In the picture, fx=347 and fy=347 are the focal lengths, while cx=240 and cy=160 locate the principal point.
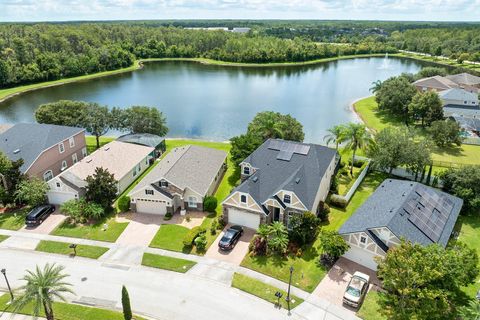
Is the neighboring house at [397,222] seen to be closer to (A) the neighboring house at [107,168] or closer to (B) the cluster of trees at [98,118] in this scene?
(A) the neighboring house at [107,168]

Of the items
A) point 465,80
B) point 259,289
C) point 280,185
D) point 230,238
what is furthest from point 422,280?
point 465,80

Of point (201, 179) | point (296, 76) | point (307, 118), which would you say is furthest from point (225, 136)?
point (296, 76)

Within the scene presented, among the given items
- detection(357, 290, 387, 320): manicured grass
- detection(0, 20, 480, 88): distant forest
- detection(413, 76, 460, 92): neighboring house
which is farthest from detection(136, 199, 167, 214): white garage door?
detection(0, 20, 480, 88): distant forest

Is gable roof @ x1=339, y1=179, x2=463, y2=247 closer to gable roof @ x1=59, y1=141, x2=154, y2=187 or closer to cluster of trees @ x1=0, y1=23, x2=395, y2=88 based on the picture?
gable roof @ x1=59, y1=141, x2=154, y2=187

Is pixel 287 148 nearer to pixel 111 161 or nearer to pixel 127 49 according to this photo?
pixel 111 161

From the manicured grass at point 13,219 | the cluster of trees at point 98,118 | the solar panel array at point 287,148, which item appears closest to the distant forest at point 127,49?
the cluster of trees at point 98,118

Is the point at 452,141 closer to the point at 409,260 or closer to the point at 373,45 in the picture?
the point at 409,260
